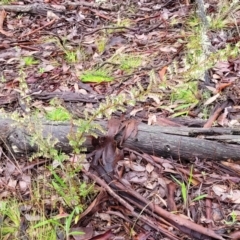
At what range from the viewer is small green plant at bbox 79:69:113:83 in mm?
3490

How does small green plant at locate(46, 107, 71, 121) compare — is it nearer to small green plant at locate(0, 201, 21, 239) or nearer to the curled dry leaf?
small green plant at locate(0, 201, 21, 239)

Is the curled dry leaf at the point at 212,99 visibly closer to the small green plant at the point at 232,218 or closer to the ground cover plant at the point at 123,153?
the ground cover plant at the point at 123,153

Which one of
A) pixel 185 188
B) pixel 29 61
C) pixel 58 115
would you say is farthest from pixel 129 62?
pixel 185 188

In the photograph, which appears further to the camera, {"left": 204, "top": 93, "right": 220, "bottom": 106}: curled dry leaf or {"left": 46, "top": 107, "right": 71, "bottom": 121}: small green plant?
{"left": 204, "top": 93, "right": 220, "bottom": 106}: curled dry leaf

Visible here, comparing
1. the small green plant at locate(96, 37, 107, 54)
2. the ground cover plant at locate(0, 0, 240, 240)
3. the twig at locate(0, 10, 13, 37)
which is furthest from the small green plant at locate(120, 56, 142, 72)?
the twig at locate(0, 10, 13, 37)

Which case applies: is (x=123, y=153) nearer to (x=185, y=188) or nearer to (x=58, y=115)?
(x=185, y=188)

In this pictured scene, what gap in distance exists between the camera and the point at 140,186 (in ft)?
7.86

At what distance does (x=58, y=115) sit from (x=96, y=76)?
2.27 ft

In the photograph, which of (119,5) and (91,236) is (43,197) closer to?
(91,236)

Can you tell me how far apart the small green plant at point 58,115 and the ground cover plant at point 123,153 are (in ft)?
0.04

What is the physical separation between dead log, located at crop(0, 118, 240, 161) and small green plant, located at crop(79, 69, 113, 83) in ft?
3.17

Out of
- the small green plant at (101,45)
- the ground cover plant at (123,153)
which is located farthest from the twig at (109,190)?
the small green plant at (101,45)

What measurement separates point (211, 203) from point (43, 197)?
2.91ft

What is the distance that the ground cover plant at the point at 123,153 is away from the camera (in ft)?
7.20
